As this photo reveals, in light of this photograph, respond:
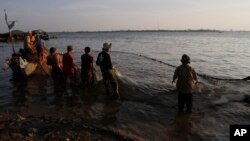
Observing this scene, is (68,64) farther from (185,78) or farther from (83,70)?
(185,78)

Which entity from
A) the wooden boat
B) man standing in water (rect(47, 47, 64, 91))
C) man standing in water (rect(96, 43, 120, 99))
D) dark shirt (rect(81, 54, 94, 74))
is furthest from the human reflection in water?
man standing in water (rect(96, 43, 120, 99))

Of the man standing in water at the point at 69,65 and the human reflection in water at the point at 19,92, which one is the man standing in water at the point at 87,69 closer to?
the man standing in water at the point at 69,65

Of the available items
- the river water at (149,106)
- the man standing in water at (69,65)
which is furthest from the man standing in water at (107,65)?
the man standing in water at (69,65)

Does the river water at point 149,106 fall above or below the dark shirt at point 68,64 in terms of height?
below

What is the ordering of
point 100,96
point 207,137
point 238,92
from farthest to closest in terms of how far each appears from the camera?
point 238,92 < point 100,96 < point 207,137

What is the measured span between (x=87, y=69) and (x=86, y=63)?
0.80ft

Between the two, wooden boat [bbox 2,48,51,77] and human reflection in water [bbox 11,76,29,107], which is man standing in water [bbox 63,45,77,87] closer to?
human reflection in water [bbox 11,76,29,107]

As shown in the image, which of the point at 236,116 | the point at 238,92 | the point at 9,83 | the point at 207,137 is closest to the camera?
the point at 207,137

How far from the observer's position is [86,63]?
12.2 m

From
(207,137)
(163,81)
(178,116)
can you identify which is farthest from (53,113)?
(163,81)

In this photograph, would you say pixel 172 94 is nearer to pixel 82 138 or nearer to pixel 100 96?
pixel 100 96

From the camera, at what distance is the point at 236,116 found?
10.3 metres

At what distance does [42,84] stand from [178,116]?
23.0ft

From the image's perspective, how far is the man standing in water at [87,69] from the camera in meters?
12.1
